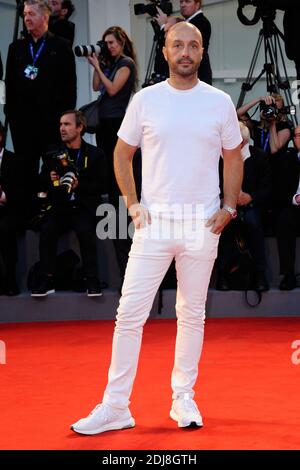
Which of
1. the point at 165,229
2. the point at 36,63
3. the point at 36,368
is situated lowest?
the point at 36,368

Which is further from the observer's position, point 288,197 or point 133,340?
point 288,197

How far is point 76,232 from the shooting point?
279 inches

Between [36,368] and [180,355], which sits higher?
[180,355]

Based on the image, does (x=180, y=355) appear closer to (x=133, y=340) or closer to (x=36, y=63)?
(x=133, y=340)

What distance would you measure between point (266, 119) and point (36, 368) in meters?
3.32

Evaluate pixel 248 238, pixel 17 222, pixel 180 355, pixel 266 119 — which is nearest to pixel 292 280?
pixel 248 238

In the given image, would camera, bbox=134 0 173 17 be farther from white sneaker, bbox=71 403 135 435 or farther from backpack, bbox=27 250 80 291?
white sneaker, bbox=71 403 135 435

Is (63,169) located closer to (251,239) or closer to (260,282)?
(251,239)

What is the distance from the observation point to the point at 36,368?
529 cm

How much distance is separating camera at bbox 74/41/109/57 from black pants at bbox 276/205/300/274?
188 centimetres

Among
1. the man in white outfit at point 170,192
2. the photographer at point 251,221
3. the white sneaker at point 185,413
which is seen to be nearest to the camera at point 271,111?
the photographer at point 251,221

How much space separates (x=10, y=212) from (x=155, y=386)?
288 cm

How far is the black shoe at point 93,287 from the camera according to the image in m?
6.98
